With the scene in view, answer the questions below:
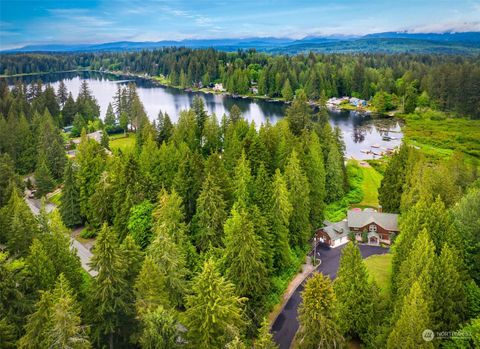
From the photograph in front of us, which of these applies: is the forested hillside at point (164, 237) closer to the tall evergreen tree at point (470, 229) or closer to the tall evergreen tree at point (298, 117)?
the tall evergreen tree at point (298, 117)

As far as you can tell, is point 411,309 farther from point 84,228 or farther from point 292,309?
point 84,228

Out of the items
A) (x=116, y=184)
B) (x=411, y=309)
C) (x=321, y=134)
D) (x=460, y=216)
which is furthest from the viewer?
(x=321, y=134)

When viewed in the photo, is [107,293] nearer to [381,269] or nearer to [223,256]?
[223,256]

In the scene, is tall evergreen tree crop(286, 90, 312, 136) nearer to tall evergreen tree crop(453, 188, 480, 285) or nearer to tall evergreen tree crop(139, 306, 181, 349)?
tall evergreen tree crop(453, 188, 480, 285)

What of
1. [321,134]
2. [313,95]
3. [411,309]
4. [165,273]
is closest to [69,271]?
[165,273]

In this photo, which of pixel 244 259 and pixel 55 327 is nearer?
pixel 55 327

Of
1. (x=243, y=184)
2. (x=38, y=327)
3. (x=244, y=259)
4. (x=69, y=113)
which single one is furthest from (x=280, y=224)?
(x=69, y=113)
